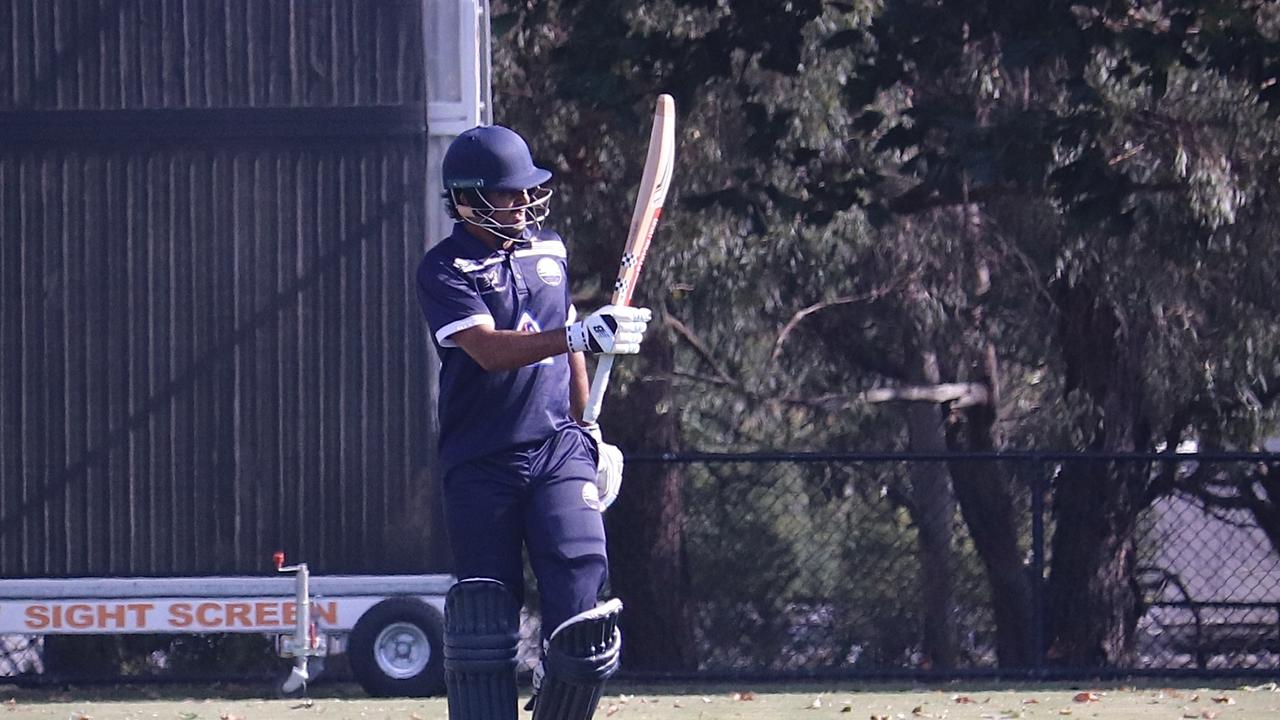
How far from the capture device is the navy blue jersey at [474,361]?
15.1ft

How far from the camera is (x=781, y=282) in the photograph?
43.1ft

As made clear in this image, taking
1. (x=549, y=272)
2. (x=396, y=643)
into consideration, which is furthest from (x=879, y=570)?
(x=549, y=272)

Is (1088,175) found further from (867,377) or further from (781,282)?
A: (867,377)

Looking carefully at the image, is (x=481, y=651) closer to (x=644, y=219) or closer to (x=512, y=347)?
(x=512, y=347)

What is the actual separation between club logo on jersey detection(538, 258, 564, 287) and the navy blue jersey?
2cm

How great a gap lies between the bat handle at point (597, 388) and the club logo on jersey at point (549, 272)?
0.24 m

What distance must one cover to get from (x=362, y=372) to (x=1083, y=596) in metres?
6.07

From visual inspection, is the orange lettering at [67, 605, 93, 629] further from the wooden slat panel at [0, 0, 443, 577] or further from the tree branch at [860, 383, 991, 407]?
the tree branch at [860, 383, 991, 407]

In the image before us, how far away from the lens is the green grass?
6.78 meters

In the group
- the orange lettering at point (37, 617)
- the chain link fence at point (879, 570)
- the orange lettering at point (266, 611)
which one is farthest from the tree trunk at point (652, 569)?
the orange lettering at point (37, 617)

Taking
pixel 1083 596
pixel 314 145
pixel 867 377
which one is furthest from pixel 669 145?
pixel 867 377

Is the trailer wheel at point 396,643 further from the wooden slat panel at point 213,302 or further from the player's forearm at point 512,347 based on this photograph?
the player's forearm at point 512,347

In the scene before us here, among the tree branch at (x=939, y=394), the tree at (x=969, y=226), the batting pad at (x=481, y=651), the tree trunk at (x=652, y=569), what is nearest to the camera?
the batting pad at (x=481, y=651)

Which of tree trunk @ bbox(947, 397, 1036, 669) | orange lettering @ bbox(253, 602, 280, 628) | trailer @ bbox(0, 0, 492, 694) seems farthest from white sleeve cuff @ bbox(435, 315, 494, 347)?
tree trunk @ bbox(947, 397, 1036, 669)
